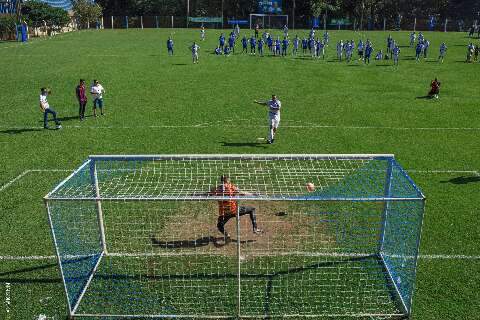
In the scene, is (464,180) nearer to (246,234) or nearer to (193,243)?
(246,234)

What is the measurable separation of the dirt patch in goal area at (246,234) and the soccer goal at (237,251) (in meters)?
0.03

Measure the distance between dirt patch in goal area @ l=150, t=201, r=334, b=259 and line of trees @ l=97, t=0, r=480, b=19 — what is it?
7120cm

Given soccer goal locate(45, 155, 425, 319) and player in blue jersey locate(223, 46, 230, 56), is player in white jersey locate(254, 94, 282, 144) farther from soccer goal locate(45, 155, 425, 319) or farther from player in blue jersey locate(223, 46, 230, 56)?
player in blue jersey locate(223, 46, 230, 56)

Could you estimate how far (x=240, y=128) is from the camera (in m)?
21.6

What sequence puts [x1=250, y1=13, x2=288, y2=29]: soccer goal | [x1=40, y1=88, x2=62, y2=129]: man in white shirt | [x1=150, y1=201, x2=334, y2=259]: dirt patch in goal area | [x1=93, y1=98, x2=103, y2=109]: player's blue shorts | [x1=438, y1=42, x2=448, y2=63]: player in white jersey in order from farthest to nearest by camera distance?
[x1=250, y1=13, x2=288, y2=29]: soccer goal < [x1=438, y1=42, x2=448, y2=63]: player in white jersey < [x1=93, y1=98, x2=103, y2=109]: player's blue shorts < [x1=40, y1=88, x2=62, y2=129]: man in white shirt < [x1=150, y1=201, x2=334, y2=259]: dirt patch in goal area

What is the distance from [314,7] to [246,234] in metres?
72.6

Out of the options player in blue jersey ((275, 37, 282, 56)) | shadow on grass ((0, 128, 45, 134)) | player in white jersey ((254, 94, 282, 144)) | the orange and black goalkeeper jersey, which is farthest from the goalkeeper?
player in blue jersey ((275, 37, 282, 56))

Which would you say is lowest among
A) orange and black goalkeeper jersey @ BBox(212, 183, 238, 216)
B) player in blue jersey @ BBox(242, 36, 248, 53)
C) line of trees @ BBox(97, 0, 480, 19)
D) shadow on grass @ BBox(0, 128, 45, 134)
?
shadow on grass @ BBox(0, 128, 45, 134)

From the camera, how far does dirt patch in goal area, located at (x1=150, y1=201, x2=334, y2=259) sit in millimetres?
11180

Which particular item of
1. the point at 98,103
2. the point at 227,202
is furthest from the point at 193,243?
the point at 98,103

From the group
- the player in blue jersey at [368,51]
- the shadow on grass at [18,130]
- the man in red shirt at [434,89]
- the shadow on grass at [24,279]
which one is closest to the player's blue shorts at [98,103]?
the shadow on grass at [18,130]

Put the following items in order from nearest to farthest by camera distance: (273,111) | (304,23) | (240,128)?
(273,111)
(240,128)
(304,23)

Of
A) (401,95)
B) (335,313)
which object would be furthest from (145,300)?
(401,95)

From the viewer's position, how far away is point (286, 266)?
10594mm
